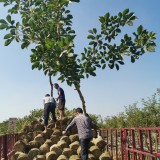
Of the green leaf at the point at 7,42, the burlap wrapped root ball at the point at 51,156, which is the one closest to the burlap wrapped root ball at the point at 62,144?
the burlap wrapped root ball at the point at 51,156

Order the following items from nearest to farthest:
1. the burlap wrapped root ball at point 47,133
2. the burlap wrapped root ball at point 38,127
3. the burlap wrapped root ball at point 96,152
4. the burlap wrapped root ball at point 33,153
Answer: the burlap wrapped root ball at point 96,152
the burlap wrapped root ball at point 33,153
the burlap wrapped root ball at point 47,133
the burlap wrapped root ball at point 38,127

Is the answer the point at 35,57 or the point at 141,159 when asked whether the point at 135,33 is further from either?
the point at 141,159

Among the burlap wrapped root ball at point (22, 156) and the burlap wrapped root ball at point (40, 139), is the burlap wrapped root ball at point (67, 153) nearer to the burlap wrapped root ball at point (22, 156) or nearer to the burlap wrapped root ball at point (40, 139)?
the burlap wrapped root ball at point (22, 156)

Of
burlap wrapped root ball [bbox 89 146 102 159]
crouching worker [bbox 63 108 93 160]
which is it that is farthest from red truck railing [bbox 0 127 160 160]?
crouching worker [bbox 63 108 93 160]

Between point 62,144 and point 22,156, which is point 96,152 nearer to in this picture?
point 62,144

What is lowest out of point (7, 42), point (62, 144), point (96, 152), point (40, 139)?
point (96, 152)

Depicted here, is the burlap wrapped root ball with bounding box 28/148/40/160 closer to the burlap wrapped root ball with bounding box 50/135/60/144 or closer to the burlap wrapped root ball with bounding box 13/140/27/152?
the burlap wrapped root ball with bounding box 13/140/27/152

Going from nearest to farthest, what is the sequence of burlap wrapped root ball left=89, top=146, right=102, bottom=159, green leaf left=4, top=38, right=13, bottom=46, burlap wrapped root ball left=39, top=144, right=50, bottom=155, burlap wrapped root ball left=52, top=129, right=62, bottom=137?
burlap wrapped root ball left=89, top=146, right=102, bottom=159, burlap wrapped root ball left=39, top=144, right=50, bottom=155, green leaf left=4, top=38, right=13, bottom=46, burlap wrapped root ball left=52, top=129, right=62, bottom=137

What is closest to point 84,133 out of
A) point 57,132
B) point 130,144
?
point 130,144

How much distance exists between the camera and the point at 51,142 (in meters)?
12.1

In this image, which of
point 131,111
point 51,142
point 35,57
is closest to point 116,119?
point 131,111

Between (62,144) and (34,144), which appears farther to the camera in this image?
(34,144)

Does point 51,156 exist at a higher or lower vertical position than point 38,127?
lower

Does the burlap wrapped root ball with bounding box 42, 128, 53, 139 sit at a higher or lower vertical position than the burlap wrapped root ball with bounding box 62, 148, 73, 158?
higher
